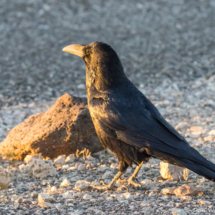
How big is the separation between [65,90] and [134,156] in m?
4.36

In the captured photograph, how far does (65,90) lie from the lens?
7578 mm

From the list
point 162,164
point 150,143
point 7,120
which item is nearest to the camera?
point 150,143

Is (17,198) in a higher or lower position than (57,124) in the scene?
lower

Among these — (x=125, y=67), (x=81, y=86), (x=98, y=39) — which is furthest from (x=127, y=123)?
(x=98, y=39)

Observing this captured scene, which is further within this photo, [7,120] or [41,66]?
[41,66]

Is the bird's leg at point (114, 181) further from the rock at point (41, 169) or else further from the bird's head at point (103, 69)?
the bird's head at point (103, 69)

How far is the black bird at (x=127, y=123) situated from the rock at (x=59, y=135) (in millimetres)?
798

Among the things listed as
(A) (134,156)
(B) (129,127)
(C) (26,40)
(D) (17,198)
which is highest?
(C) (26,40)

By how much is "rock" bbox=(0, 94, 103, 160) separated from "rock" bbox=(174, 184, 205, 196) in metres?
1.42

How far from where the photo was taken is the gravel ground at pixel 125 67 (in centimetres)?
335

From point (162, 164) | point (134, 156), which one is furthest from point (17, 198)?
point (162, 164)

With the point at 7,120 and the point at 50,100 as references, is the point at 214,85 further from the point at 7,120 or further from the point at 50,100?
the point at 7,120

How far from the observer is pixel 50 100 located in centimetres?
704

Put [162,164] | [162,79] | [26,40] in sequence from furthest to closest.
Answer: [26,40]
[162,79]
[162,164]
